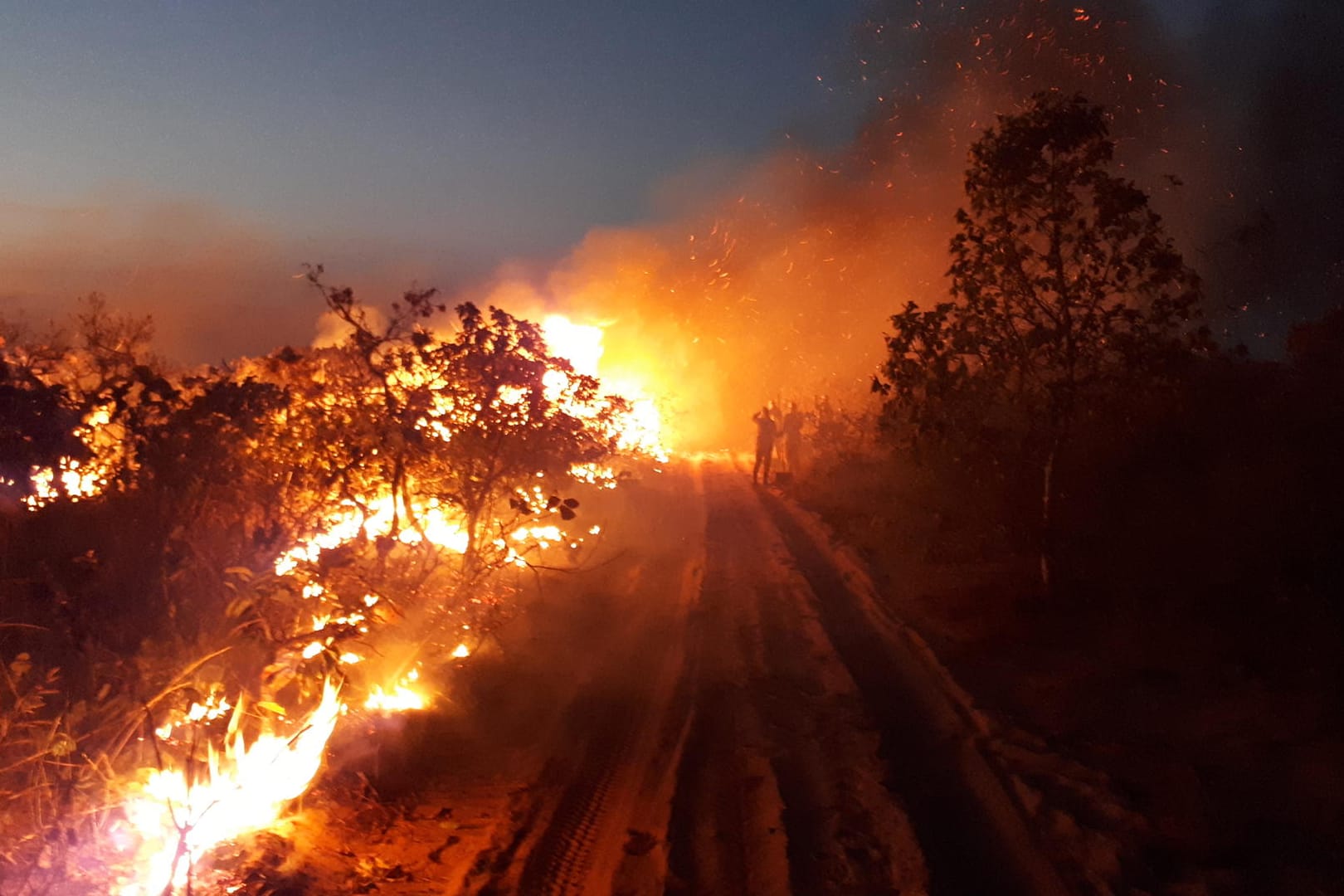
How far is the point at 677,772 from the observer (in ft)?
23.9

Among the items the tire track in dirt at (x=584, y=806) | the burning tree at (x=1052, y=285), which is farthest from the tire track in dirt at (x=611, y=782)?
the burning tree at (x=1052, y=285)

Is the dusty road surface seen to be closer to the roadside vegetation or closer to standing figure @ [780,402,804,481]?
the roadside vegetation

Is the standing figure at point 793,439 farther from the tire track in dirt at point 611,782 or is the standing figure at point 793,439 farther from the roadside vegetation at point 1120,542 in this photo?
the tire track in dirt at point 611,782

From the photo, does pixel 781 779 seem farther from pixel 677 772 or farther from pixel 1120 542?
pixel 1120 542

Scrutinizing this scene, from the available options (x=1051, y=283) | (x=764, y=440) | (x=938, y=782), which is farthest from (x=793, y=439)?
(x=938, y=782)

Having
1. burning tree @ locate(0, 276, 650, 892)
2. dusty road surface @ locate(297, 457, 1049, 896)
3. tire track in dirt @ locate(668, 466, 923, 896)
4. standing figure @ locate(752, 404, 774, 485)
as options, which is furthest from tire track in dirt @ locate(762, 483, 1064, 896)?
standing figure @ locate(752, 404, 774, 485)

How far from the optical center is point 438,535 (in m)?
10.5

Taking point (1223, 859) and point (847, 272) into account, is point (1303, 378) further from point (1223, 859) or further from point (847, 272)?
point (847, 272)

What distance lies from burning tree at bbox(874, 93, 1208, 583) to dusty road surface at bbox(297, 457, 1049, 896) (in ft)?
10.6

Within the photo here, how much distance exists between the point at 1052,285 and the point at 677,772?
660 centimetres

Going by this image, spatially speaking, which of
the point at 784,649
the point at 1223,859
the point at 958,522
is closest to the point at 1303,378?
the point at 958,522

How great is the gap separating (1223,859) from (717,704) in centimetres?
410

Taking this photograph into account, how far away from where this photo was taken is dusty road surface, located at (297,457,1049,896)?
588 centimetres

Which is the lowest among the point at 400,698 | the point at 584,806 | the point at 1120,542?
the point at 584,806
